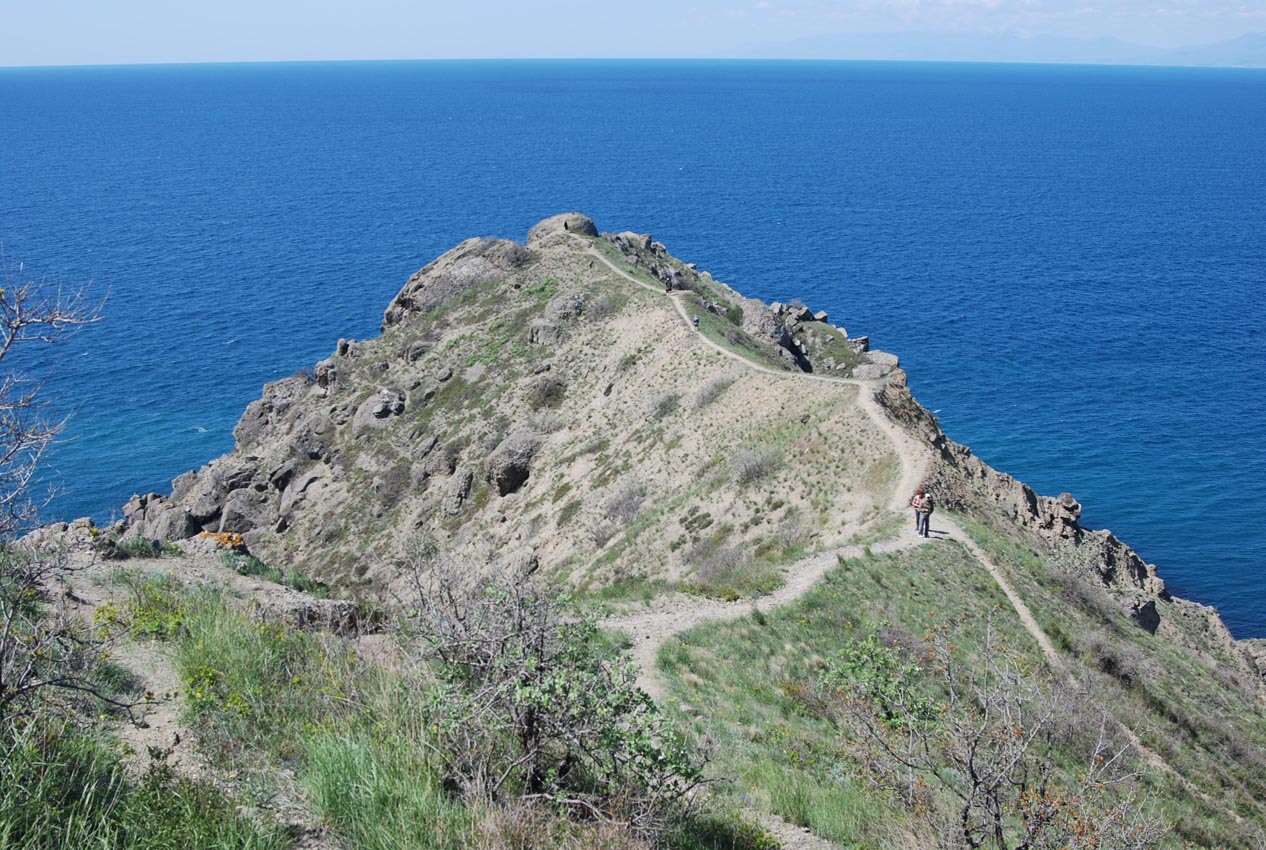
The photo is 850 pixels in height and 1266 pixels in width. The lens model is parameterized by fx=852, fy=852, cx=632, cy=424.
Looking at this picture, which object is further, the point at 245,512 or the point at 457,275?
the point at 457,275

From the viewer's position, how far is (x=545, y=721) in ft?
35.1

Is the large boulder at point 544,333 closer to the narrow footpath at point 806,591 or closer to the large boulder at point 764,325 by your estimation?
the large boulder at point 764,325

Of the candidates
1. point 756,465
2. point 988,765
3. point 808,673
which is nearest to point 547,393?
point 756,465

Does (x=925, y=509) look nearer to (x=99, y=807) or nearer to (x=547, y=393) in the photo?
(x=99, y=807)

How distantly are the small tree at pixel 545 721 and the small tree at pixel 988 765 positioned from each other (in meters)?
4.22

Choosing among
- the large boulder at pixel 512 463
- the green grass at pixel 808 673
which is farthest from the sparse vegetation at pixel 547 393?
the green grass at pixel 808 673

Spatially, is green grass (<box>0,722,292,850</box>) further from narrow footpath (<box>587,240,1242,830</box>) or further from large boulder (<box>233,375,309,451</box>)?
large boulder (<box>233,375,309,451</box>)

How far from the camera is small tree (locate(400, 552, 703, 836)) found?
10.4m

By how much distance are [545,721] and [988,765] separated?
693cm

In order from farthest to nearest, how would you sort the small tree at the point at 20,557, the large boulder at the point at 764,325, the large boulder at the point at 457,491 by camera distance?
the large boulder at the point at 764,325 < the large boulder at the point at 457,491 < the small tree at the point at 20,557

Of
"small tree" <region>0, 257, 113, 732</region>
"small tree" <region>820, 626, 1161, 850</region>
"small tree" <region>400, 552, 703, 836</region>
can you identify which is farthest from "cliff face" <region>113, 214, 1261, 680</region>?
"small tree" <region>0, 257, 113, 732</region>

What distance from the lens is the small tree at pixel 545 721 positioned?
1038cm

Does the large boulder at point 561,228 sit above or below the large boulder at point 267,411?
above

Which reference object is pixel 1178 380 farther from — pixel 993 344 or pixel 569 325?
pixel 569 325
